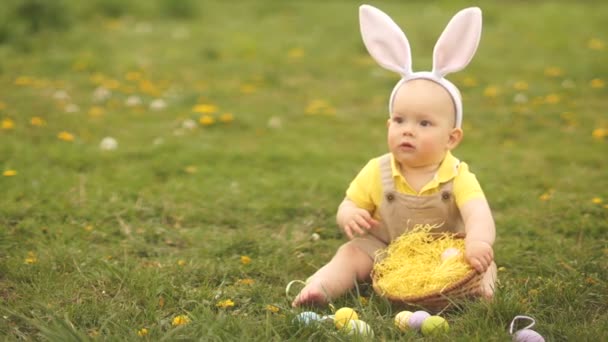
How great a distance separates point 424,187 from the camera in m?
2.90

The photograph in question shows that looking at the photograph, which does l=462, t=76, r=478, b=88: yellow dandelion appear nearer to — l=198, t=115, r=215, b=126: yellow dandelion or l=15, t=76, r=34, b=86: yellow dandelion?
l=198, t=115, r=215, b=126: yellow dandelion

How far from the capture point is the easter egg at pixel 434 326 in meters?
2.48

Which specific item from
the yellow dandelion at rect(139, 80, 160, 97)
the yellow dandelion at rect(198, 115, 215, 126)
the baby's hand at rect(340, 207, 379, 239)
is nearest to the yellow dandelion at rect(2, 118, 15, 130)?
the yellow dandelion at rect(198, 115, 215, 126)

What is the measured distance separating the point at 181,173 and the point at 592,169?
2.42m

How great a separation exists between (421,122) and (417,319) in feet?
2.49

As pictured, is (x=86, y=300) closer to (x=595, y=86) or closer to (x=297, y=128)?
(x=297, y=128)

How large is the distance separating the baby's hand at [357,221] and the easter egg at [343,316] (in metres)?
0.36

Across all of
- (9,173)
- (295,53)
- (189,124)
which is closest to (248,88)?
(189,124)

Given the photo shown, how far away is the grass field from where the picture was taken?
8.84 ft

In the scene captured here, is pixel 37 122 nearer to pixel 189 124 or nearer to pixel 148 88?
pixel 189 124

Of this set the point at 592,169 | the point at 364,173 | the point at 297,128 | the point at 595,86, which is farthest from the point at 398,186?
the point at 595,86

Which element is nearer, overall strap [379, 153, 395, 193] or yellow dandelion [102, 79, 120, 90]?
overall strap [379, 153, 395, 193]

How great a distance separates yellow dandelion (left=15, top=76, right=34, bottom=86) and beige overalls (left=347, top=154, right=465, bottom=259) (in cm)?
389

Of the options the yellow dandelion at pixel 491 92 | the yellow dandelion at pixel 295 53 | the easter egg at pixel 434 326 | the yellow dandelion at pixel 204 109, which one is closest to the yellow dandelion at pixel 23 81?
the yellow dandelion at pixel 204 109
